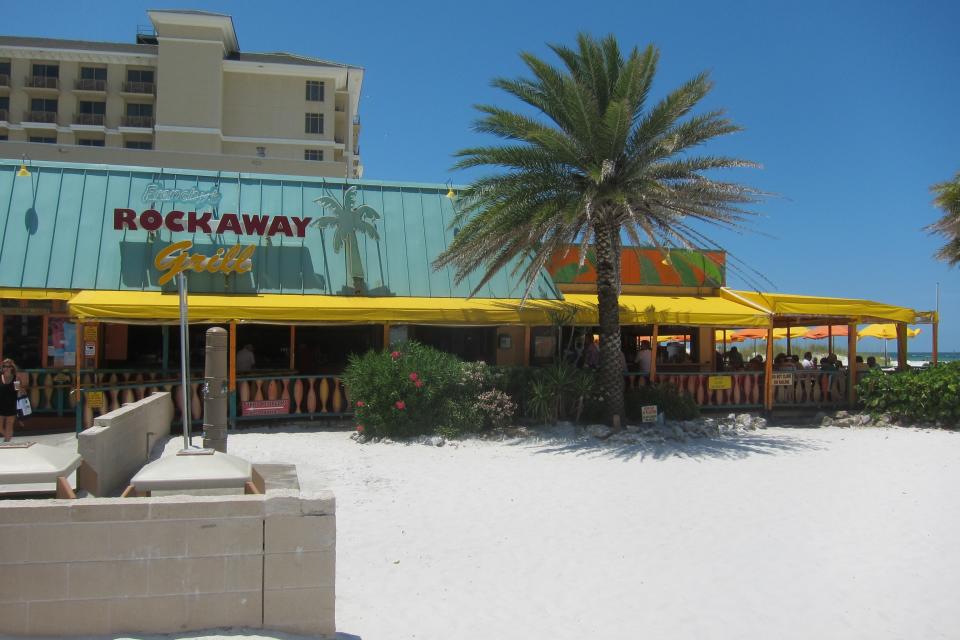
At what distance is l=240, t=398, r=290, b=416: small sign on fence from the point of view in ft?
43.3

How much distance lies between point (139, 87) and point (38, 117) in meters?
7.95

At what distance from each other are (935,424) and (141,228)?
56.3 ft

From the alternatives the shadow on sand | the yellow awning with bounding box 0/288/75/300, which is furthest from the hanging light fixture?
the shadow on sand

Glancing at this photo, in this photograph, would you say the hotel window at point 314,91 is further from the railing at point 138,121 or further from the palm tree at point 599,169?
the palm tree at point 599,169

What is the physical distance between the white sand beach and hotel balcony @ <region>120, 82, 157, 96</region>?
51709 mm

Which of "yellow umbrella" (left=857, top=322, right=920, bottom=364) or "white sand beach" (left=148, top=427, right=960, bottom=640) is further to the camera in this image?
"yellow umbrella" (left=857, top=322, right=920, bottom=364)

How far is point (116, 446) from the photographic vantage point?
764 cm

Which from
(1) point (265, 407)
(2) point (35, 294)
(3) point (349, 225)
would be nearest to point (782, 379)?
(3) point (349, 225)

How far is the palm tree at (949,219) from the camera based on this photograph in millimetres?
18281

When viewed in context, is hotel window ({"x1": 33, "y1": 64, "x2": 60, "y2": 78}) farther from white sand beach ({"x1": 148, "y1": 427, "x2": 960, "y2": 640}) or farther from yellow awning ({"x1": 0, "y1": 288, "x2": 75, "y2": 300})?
white sand beach ({"x1": 148, "y1": 427, "x2": 960, "y2": 640})

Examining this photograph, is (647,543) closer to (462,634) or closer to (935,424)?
(462,634)

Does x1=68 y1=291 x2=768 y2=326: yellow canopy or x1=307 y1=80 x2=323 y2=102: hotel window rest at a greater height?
x1=307 y1=80 x2=323 y2=102: hotel window

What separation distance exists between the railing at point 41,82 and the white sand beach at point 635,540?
181ft

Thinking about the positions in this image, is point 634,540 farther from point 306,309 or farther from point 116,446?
point 306,309
